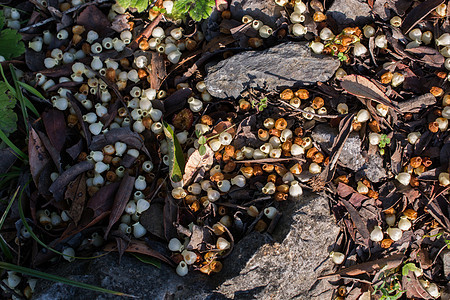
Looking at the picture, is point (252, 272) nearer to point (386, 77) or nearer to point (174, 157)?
point (174, 157)

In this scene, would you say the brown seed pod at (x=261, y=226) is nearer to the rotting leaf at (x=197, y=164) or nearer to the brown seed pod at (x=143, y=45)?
the rotting leaf at (x=197, y=164)

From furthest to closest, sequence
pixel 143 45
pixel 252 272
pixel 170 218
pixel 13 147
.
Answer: pixel 143 45, pixel 13 147, pixel 170 218, pixel 252 272

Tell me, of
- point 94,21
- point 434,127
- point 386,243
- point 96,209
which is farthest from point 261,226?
point 94,21

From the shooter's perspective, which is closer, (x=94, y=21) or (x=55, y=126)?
(x=55, y=126)

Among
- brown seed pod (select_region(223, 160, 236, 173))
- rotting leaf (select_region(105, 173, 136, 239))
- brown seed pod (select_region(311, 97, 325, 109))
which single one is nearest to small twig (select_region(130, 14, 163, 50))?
rotting leaf (select_region(105, 173, 136, 239))

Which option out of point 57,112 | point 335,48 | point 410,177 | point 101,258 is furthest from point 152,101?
point 410,177

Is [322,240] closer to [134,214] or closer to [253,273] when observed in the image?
[253,273]
